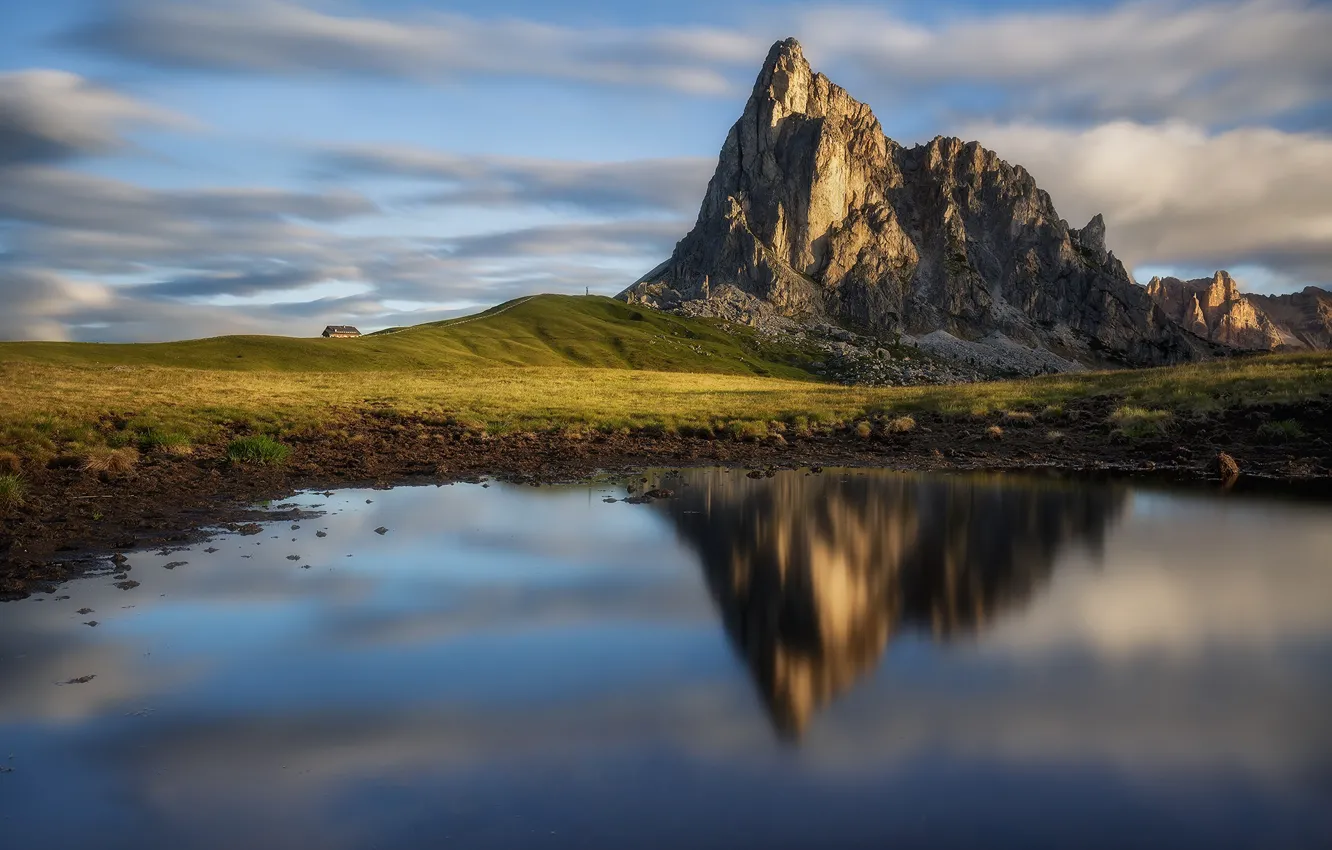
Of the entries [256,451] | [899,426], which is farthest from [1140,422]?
[256,451]

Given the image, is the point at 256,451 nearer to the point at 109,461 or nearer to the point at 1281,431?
the point at 109,461

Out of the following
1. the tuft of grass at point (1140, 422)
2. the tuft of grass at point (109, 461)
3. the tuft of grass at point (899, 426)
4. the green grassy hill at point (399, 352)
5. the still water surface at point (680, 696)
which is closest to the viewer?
the still water surface at point (680, 696)

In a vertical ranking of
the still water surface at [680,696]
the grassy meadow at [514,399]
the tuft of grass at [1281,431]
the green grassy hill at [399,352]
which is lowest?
the still water surface at [680,696]

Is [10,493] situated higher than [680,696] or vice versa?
[10,493]

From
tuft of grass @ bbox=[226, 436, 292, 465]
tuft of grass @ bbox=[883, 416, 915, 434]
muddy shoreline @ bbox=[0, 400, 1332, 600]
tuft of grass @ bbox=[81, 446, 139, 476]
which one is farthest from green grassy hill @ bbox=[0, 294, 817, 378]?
tuft of grass @ bbox=[883, 416, 915, 434]

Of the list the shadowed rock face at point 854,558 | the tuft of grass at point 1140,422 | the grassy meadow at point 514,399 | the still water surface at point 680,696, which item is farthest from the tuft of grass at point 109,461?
the tuft of grass at point 1140,422

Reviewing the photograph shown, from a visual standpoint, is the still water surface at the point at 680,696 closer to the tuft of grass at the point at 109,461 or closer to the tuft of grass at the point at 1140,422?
the tuft of grass at the point at 109,461

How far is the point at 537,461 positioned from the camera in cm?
3506

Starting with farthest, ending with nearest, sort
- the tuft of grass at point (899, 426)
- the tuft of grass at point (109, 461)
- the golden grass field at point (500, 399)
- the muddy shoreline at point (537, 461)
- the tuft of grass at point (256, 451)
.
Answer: the tuft of grass at point (899, 426) < the golden grass field at point (500, 399) < the tuft of grass at point (256, 451) < the tuft of grass at point (109, 461) < the muddy shoreline at point (537, 461)

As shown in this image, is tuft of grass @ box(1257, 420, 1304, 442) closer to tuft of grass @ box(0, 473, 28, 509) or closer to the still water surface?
the still water surface

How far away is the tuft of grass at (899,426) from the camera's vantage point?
42.6 metres

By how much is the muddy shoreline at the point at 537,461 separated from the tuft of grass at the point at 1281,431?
297mm

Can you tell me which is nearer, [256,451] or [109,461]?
[109,461]

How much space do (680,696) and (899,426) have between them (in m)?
34.5
